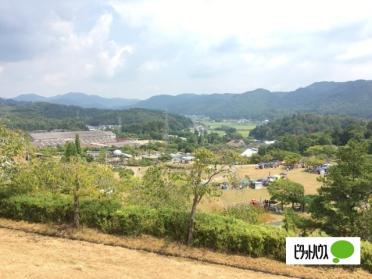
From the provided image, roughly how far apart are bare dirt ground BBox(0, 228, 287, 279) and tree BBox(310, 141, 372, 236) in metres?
6.70

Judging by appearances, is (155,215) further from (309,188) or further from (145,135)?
(145,135)

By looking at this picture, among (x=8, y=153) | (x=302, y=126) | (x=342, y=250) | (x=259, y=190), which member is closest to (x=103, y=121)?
(x=302, y=126)

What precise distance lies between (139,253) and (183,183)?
6.61ft

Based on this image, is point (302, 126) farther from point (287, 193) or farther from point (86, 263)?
point (86, 263)

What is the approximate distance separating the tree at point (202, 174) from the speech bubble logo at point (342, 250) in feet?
9.62

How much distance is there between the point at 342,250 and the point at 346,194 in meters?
6.25

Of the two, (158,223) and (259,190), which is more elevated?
(158,223)

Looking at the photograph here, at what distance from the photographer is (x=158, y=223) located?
35.5 ft

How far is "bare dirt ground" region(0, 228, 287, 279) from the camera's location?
8.52 meters

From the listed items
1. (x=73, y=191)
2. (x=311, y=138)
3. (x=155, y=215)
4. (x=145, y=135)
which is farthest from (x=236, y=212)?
(x=145, y=135)

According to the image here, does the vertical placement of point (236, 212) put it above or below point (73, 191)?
below

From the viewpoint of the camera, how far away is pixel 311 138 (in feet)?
291

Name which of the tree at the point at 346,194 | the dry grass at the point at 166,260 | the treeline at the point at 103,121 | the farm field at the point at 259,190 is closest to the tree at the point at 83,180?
the dry grass at the point at 166,260

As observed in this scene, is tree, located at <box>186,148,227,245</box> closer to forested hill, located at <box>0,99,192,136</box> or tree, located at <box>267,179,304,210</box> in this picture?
tree, located at <box>267,179,304,210</box>
